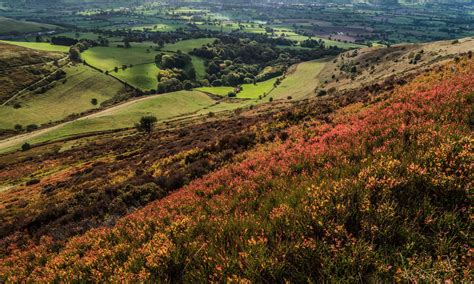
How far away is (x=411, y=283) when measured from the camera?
4.48 metres

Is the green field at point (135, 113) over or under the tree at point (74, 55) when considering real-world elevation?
under

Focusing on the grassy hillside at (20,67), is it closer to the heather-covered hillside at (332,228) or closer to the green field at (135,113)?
the green field at (135,113)

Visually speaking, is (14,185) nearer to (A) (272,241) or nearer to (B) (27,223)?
(B) (27,223)

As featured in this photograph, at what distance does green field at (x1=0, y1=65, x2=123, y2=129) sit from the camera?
125438 millimetres

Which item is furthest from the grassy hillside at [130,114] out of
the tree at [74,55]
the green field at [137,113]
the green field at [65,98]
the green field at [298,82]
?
the tree at [74,55]

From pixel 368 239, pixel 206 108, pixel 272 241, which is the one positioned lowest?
pixel 206 108

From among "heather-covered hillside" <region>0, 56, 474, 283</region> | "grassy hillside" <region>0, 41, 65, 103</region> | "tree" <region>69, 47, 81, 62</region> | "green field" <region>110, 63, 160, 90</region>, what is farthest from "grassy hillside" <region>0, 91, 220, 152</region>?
"heather-covered hillside" <region>0, 56, 474, 283</region>

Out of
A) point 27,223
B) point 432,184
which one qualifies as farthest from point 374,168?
point 27,223

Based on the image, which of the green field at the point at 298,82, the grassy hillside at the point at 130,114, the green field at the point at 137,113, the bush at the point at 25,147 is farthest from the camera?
the green field at the point at 298,82

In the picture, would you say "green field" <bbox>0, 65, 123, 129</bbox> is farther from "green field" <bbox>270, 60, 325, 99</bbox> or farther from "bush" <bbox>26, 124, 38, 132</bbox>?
"green field" <bbox>270, 60, 325, 99</bbox>

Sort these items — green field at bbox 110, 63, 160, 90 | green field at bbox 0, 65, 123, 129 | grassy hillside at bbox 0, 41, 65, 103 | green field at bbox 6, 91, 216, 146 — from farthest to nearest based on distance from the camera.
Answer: green field at bbox 110, 63, 160, 90
grassy hillside at bbox 0, 41, 65, 103
green field at bbox 0, 65, 123, 129
green field at bbox 6, 91, 216, 146

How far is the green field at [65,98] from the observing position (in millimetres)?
125438

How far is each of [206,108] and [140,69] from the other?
8135cm

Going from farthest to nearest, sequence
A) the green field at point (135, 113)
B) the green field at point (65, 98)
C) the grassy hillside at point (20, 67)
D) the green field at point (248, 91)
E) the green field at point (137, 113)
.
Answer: the green field at point (248, 91) → the grassy hillside at point (20, 67) → the green field at point (65, 98) → the green field at point (135, 113) → the green field at point (137, 113)
